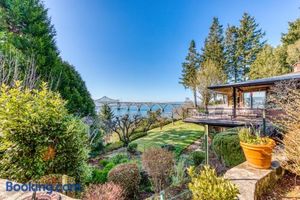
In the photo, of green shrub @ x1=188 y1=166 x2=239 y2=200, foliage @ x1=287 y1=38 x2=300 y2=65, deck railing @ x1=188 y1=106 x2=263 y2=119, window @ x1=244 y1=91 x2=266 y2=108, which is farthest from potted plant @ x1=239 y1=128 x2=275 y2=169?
foliage @ x1=287 y1=38 x2=300 y2=65

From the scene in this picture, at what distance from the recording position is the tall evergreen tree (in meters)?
31.8

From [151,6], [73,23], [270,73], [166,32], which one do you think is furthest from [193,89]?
[73,23]

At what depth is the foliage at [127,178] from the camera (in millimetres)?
5383

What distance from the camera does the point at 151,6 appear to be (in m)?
14.4

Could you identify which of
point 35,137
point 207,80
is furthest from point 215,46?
point 35,137

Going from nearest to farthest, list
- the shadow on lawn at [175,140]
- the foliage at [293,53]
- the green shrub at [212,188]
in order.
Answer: the green shrub at [212,188], the shadow on lawn at [175,140], the foliage at [293,53]

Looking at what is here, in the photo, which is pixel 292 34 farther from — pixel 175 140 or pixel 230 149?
pixel 230 149

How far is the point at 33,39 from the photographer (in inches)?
395

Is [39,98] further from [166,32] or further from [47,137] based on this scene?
[166,32]

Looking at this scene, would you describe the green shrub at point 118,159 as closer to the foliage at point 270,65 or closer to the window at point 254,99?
the window at point 254,99

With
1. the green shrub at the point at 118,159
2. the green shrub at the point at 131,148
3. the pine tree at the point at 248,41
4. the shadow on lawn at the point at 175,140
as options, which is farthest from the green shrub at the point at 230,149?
the pine tree at the point at 248,41

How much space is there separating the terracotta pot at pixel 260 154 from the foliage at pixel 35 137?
387 centimetres

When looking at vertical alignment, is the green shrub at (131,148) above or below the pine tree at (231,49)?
below

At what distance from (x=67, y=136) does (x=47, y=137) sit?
416mm
